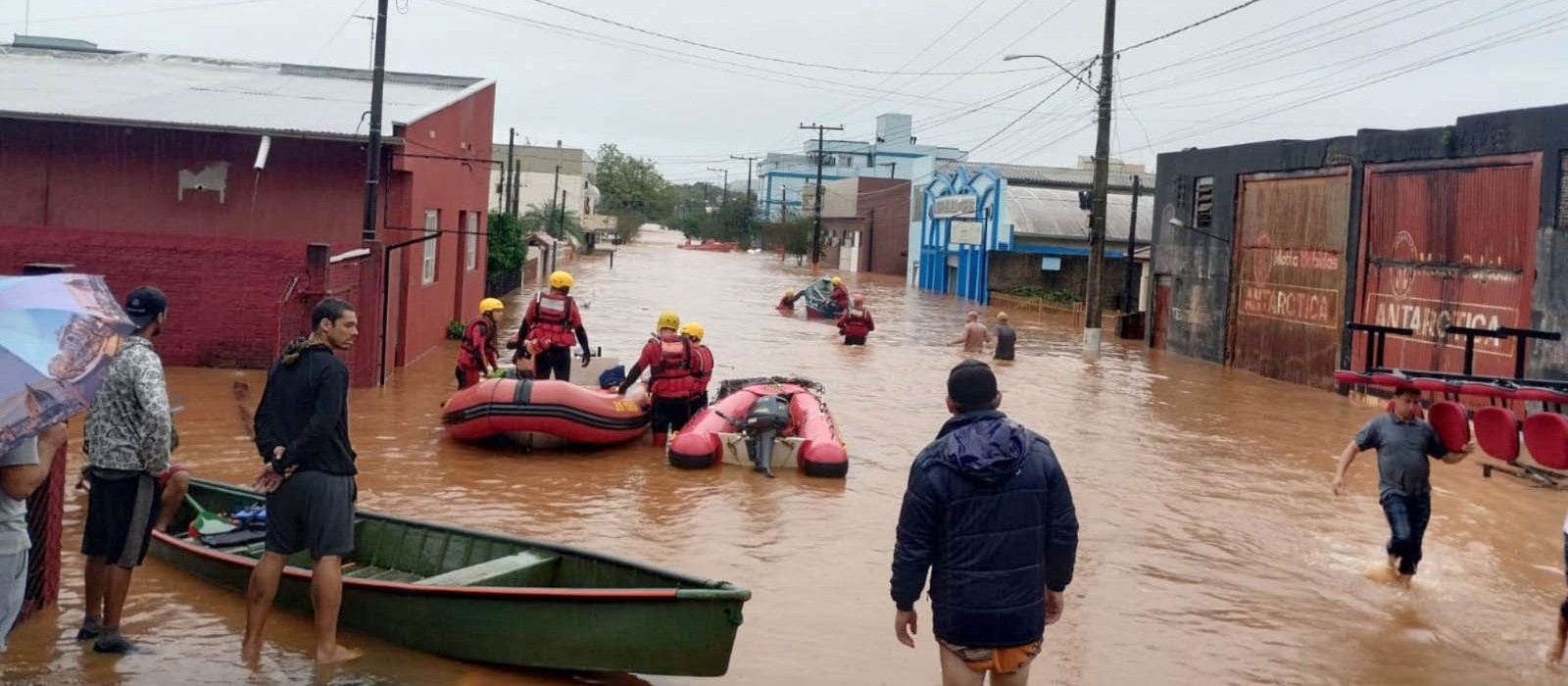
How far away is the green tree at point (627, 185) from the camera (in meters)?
134

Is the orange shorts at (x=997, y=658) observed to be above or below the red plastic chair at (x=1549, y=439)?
below

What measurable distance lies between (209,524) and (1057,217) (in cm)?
4846

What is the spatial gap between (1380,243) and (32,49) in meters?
24.7

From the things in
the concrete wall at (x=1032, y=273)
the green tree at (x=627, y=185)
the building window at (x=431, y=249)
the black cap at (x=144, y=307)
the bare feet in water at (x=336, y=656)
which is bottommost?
the bare feet in water at (x=336, y=656)

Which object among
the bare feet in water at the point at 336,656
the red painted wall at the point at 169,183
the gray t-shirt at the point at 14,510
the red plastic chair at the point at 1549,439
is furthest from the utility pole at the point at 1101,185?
the gray t-shirt at the point at 14,510

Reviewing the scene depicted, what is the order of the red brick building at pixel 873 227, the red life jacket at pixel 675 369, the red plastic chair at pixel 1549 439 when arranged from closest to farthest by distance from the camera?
the red plastic chair at pixel 1549 439 → the red life jacket at pixel 675 369 → the red brick building at pixel 873 227

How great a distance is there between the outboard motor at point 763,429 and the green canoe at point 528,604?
5.56m

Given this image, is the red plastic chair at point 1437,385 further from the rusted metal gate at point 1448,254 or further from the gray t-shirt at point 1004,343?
the gray t-shirt at point 1004,343

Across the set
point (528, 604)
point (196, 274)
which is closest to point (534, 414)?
point (196, 274)

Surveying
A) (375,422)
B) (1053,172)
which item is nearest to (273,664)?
(375,422)

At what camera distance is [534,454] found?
14.6m

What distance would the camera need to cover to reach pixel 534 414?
46.7 ft

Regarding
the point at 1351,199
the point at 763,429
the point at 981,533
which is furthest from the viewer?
the point at 1351,199

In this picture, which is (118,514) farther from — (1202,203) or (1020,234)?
(1020,234)
